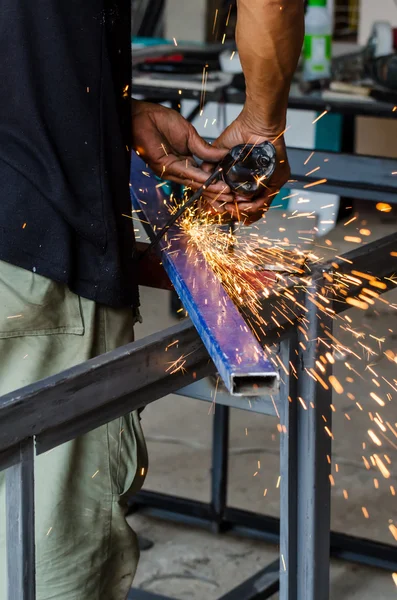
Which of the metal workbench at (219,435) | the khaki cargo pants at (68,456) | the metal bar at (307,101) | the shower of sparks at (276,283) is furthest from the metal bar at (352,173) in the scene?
the metal bar at (307,101)

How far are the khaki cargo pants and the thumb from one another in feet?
0.95

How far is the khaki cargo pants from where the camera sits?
145cm

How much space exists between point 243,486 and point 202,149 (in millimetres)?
1364

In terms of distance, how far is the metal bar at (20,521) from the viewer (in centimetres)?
109

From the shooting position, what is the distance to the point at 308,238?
247cm

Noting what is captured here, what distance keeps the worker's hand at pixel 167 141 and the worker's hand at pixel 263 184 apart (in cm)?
3

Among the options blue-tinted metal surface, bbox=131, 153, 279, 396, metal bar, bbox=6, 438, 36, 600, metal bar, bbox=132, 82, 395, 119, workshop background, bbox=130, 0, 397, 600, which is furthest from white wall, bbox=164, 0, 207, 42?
metal bar, bbox=6, 438, 36, 600

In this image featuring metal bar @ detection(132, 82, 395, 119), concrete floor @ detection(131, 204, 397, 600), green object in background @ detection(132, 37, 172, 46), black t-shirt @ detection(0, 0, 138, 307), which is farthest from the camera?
green object in background @ detection(132, 37, 172, 46)

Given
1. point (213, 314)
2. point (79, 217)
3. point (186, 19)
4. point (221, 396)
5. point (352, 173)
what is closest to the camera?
point (213, 314)

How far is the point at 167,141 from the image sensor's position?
5.46 feet

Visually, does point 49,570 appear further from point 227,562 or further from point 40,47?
point 227,562

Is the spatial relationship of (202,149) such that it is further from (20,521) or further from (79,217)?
(20,521)

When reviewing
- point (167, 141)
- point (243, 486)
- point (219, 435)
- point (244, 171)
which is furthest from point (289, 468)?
point (243, 486)

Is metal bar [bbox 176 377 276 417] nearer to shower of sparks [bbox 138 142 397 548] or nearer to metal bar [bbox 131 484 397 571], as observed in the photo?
shower of sparks [bbox 138 142 397 548]
